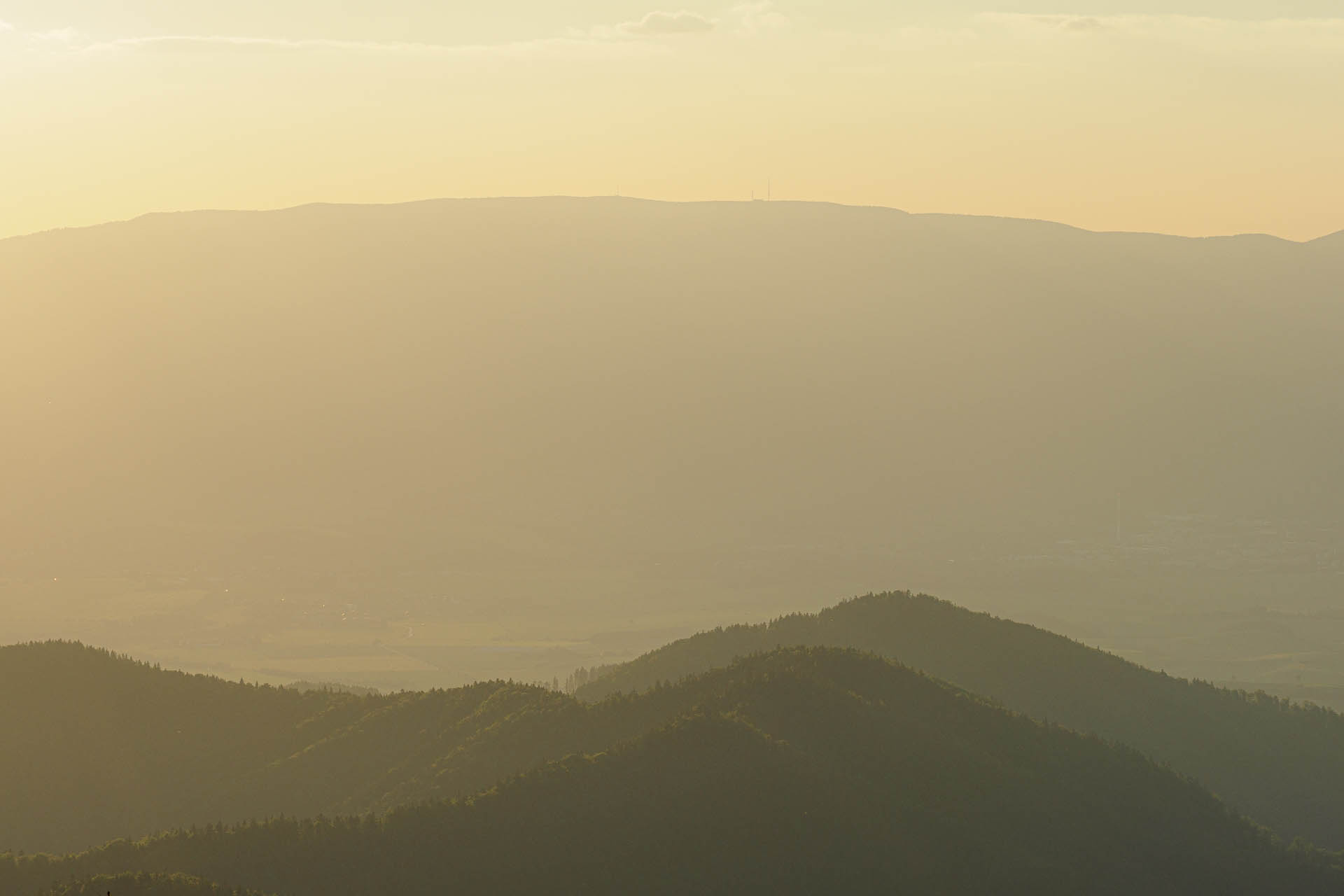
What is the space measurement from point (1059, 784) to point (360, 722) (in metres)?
40.7

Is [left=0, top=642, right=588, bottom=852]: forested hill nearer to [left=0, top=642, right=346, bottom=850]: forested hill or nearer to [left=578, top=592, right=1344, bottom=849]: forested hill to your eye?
[left=0, top=642, right=346, bottom=850]: forested hill

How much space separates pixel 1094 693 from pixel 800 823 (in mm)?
44652

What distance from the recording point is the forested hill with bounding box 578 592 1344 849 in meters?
108

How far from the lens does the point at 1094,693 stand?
11238cm

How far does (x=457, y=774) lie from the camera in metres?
82.4

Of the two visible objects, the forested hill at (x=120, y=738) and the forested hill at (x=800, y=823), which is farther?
the forested hill at (x=120, y=738)

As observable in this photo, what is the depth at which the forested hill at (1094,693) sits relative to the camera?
107688mm

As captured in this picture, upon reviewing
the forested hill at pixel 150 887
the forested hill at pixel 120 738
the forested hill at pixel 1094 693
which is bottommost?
the forested hill at pixel 1094 693

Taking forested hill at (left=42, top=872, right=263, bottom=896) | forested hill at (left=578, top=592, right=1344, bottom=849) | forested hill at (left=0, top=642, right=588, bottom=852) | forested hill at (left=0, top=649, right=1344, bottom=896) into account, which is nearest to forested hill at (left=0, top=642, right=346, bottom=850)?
forested hill at (left=0, top=642, right=588, bottom=852)

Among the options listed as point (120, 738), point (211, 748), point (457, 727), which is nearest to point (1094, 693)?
point (457, 727)

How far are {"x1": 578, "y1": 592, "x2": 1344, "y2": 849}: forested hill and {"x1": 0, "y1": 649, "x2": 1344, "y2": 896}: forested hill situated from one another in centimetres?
1540

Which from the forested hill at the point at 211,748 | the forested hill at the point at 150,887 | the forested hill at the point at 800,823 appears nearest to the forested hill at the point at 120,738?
the forested hill at the point at 211,748

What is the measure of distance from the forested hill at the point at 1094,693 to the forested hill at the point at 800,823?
1540 cm

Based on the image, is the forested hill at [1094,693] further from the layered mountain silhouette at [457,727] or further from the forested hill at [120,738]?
the forested hill at [120,738]
